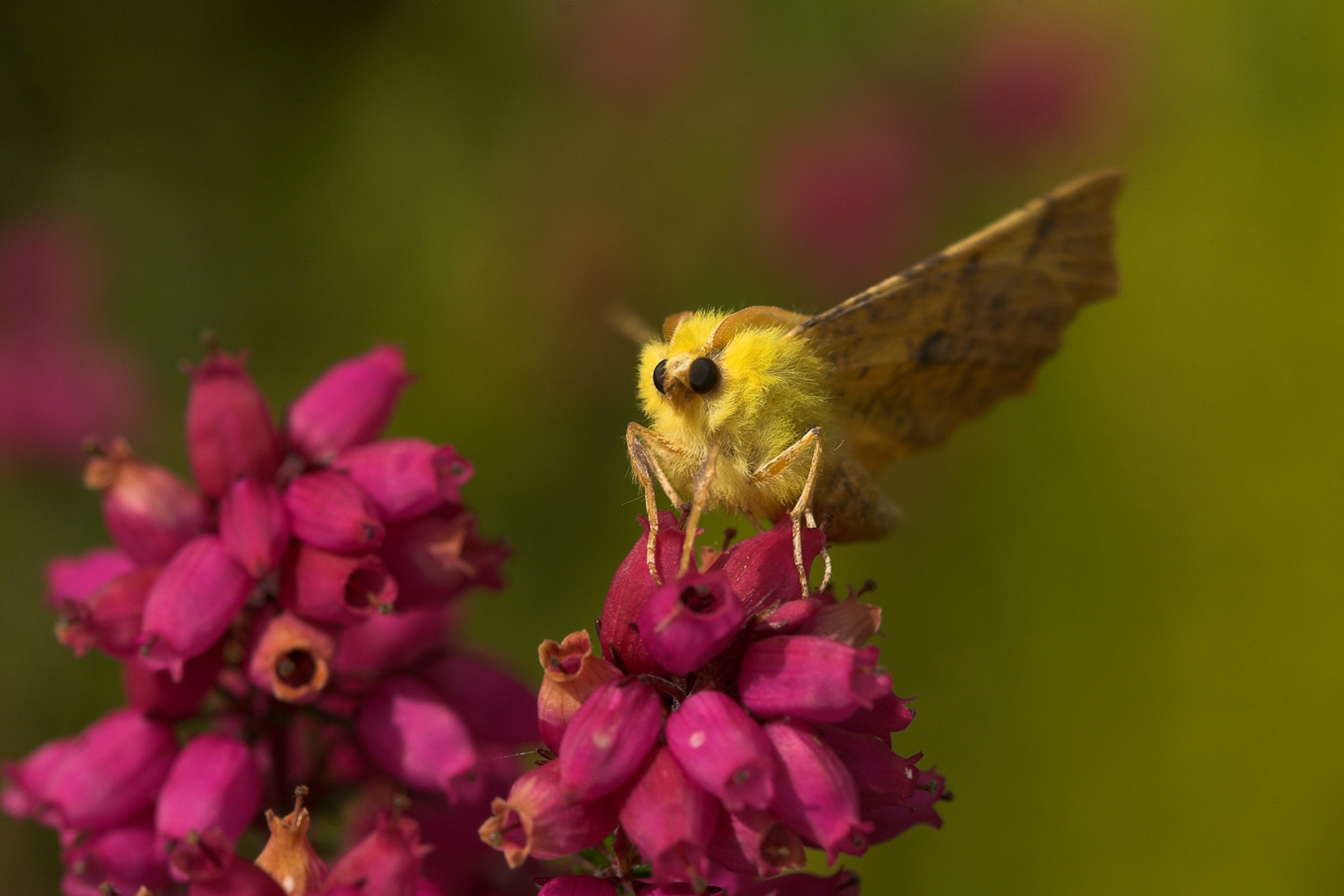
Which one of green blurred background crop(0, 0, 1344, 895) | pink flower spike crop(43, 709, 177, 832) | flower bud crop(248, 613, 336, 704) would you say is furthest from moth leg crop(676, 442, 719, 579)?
green blurred background crop(0, 0, 1344, 895)

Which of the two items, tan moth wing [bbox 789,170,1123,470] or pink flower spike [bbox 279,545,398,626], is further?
tan moth wing [bbox 789,170,1123,470]

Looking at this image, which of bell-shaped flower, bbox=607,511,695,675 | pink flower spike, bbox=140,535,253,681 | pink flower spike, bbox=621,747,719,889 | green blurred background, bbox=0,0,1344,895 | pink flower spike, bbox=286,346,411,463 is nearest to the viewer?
pink flower spike, bbox=621,747,719,889

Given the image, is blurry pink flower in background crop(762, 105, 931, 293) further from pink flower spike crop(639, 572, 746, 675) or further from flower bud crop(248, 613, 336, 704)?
pink flower spike crop(639, 572, 746, 675)

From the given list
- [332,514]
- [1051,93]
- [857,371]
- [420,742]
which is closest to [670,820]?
[420,742]

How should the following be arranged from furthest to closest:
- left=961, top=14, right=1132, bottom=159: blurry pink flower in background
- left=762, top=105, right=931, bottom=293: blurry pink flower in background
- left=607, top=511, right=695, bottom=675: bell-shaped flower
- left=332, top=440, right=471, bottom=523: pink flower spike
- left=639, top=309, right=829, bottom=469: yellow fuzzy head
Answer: left=961, top=14, right=1132, bottom=159: blurry pink flower in background, left=762, top=105, right=931, bottom=293: blurry pink flower in background, left=639, top=309, right=829, bottom=469: yellow fuzzy head, left=332, top=440, right=471, bottom=523: pink flower spike, left=607, top=511, right=695, bottom=675: bell-shaped flower

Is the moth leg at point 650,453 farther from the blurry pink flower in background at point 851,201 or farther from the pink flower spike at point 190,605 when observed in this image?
the blurry pink flower in background at point 851,201

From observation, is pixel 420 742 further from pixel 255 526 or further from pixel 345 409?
pixel 345 409
